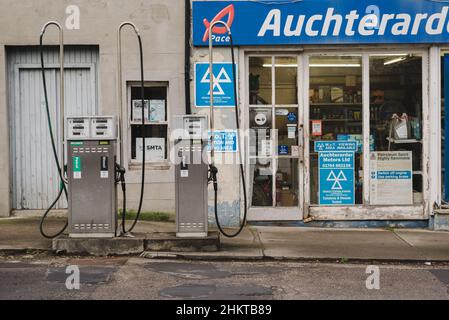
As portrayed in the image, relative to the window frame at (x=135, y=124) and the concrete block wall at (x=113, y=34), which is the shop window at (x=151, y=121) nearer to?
the window frame at (x=135, y=124)

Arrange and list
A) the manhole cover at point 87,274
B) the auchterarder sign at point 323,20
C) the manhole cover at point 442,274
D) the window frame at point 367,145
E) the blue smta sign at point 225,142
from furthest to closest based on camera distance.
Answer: the window frame at point 367,145
the blue smta sign at point 225,142
the auchterarder sign at point 323,20
the manhole cover at point 442,274
the manhole cover at point 87,274

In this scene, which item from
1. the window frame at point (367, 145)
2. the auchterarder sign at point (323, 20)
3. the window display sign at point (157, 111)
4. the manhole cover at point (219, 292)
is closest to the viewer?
the manhole cover at point (219, 292)

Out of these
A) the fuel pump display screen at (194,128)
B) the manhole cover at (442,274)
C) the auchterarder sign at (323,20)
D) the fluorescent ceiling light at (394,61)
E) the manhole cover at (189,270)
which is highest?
the auchterarder sign at (323,20)

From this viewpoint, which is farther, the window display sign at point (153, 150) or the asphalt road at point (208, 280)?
the window display sign at point (153, 150)

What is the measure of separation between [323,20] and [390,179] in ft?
9.69

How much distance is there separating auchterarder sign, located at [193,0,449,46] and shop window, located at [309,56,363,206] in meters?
0.62

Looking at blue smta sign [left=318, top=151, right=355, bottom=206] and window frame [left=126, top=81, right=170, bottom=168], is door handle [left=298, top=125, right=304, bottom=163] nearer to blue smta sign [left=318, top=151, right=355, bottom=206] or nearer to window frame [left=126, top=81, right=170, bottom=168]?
blue smta sign [left=318, top=151, right=355, bottom=206]

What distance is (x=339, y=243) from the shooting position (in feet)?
33.2

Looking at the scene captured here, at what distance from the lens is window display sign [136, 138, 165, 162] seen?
1173 centimetres

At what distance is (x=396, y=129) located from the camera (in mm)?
11688

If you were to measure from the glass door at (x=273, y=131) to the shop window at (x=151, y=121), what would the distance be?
1.50 meters

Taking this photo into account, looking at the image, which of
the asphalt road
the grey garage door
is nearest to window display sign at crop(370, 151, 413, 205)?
the asphalt road

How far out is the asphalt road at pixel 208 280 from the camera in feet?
23.2

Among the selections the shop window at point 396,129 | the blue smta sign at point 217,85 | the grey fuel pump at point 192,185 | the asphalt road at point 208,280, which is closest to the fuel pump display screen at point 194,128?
the grey fuel pump at point 192,185
